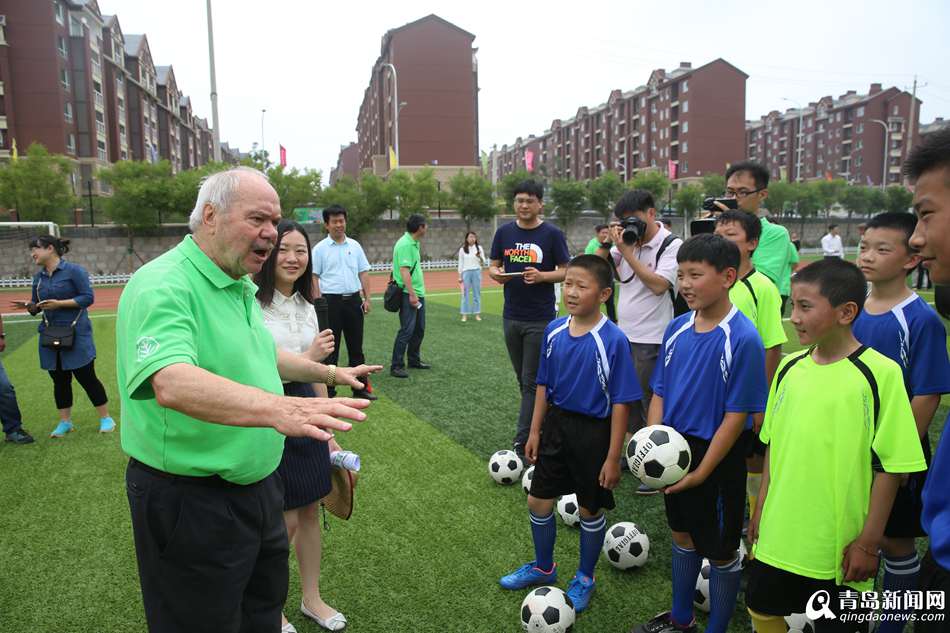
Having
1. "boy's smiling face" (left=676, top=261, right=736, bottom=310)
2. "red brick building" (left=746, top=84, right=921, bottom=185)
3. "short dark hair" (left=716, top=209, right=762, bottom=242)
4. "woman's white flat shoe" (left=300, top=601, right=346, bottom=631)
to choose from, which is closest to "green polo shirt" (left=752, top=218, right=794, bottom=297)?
"short dark hair" (left=716, top=209, right=762, bottom=242)

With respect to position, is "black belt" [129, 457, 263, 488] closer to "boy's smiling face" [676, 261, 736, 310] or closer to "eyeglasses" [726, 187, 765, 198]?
"boy's smiling face" [676, 261, 736, 310]

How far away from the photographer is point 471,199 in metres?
34.7

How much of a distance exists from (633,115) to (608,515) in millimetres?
79462

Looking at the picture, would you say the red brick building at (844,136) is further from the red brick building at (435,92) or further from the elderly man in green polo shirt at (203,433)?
the elderly man in green polo shirt at (203,433)

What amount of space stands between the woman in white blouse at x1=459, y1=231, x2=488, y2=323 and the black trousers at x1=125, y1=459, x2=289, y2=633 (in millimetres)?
11237

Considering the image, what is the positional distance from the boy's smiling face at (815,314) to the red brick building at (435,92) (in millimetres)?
49476

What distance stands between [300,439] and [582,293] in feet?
5.42

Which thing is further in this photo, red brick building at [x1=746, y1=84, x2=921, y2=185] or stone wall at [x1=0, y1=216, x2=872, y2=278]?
red brick building at [x1=746, y1=84, x2=921, y2=185]

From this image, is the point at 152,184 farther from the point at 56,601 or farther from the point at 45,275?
the point at 56,601

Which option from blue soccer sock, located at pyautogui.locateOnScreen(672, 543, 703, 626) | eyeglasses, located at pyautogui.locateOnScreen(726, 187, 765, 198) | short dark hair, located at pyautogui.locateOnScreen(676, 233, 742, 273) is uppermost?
eyeglasses, located at pyautogui.locateOnScreen(726, 187, 765, 198)

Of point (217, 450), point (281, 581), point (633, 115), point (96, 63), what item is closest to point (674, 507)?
point (281, 581)

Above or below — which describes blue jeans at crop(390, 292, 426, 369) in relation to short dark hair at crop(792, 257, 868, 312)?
below

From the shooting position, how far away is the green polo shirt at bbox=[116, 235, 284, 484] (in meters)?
1.76

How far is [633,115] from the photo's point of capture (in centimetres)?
7669
